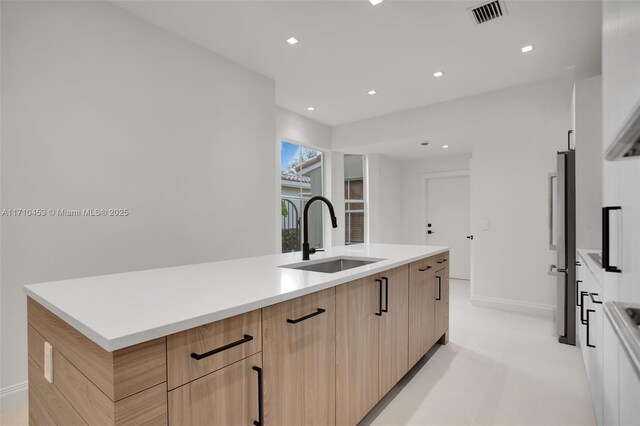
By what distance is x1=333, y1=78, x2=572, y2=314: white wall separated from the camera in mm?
3820

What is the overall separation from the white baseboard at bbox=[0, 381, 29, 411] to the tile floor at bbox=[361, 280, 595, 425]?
2.18m

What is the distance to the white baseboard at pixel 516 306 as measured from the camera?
3.81 m

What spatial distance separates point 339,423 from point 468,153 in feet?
17.8

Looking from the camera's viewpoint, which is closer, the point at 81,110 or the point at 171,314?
the point at 171,314

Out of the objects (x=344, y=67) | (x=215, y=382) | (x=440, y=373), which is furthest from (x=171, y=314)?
(x=344, y=67)

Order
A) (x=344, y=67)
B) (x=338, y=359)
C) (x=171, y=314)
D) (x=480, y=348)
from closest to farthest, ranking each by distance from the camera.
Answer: (x=171, y=314)
(x=338, y=359)
(x=480, y=348)
(x=344, y=67)

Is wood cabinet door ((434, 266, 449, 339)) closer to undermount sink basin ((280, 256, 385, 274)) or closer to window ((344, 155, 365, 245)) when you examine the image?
undermount sink basin ((280, 256, 385, 274))

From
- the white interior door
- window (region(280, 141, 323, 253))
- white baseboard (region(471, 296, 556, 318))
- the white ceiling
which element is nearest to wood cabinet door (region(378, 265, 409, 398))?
the white ceiling

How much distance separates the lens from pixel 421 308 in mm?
2355

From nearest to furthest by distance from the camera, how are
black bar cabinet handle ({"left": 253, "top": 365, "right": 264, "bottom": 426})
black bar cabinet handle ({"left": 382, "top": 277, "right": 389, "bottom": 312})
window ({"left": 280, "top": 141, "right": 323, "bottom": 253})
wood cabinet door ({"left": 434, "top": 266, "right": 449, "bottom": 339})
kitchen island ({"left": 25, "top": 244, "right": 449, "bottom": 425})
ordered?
kitchen island ({"left": 25, "top": 244, "right": 449, "bottom": 425}) → black bar cabinet handle ({"left": 253, "top": 365, "right": 264, "bottom": 426}) → black bar cabinet handle ({"left": 382, "top": 277, "right": 389, "bottom": 312}) → wood cabinet door ({"left": 434, "top": 266, "right": 449, "bottom": 339}) → window ({"left": 280, "top": 141, "right": 323, "bottom": 253})

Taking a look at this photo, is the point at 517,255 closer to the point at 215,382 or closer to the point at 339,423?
the point at 339,423

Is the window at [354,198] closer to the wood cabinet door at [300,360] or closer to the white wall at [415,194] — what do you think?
the white wall at [415,194]

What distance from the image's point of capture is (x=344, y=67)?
3.60 meters

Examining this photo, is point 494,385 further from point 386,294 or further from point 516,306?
point 516,306
